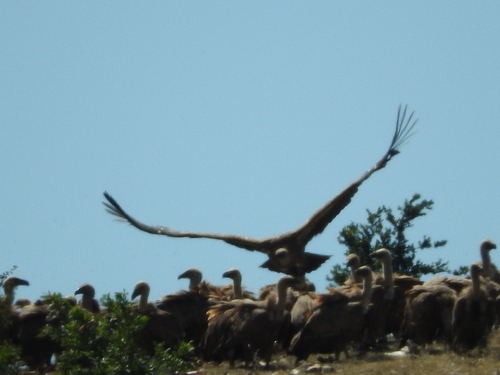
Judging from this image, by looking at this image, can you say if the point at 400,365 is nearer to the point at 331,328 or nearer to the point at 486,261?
the point at 331,328

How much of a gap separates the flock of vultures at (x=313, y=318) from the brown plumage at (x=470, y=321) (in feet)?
0.04

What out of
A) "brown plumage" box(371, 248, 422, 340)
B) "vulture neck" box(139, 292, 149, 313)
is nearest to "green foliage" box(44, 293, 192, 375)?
"vulture neck" box(139, 292, 149, 313)

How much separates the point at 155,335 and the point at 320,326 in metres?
1.93

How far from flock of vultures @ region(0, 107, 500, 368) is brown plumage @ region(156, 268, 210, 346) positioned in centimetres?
1

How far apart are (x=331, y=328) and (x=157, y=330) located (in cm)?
203

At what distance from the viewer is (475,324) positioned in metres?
16.0

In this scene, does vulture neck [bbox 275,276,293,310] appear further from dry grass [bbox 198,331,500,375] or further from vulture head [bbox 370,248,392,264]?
vulture head [bbox 370,248,392,264]

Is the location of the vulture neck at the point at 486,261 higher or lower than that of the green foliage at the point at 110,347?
higher

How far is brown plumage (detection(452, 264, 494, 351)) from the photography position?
16.0 meters

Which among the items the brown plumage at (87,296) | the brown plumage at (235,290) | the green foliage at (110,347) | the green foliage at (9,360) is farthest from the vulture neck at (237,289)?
the green foliage at (9,360)

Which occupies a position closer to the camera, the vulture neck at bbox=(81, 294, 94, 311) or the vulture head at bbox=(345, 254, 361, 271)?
the vulture neck at bbox=(81, 294, 94, 311)

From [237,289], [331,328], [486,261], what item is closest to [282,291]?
[331,328]

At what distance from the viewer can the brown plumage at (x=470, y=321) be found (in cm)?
1602

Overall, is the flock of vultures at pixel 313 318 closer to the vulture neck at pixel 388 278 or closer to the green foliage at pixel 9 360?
the vulture neck at pixel 388 278
